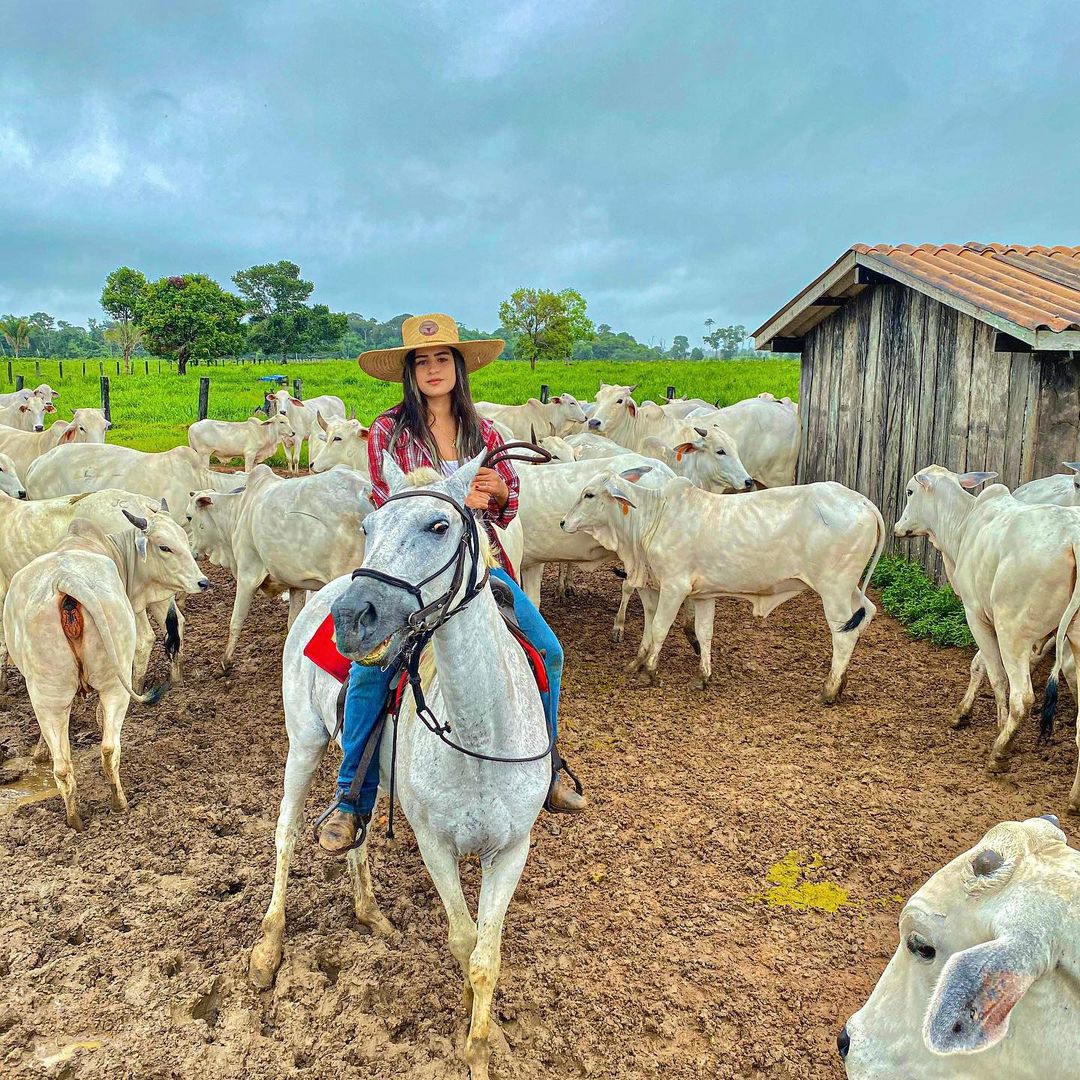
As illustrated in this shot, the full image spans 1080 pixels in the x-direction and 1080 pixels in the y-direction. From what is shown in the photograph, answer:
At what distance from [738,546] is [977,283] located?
4.35 metres

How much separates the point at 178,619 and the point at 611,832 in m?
4.47

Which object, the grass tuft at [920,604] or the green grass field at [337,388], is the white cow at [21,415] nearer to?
the green grass field at [337,388]

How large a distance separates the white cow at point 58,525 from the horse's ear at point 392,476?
454 cm

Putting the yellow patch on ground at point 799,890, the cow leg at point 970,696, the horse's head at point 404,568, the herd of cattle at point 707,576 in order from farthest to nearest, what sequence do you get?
the cow leg at point 970,696 → the yellow patch on ground at point 799,890 → the horse's head at point 404,568 → the herd of cattle at point 707,576

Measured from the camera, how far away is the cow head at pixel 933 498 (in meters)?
7.00

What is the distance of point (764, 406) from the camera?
13.3 metres

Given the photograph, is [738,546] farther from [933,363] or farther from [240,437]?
[240,437]

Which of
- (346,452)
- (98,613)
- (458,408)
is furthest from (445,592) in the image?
(346,452)

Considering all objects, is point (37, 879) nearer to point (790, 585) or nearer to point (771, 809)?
point (771, 809)

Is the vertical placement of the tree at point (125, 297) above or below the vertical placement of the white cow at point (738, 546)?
above

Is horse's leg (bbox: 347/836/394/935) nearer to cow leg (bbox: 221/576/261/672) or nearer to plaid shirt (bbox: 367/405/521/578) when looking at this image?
plaid shirt (bbox: 367/405/521/578)

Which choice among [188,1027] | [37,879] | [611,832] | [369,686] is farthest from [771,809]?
[37,879]

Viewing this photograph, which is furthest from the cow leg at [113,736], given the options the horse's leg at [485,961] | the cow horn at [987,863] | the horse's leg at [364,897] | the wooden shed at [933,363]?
the wooden shed at [933,363]

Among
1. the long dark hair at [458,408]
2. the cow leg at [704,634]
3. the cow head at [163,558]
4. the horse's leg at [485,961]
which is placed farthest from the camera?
the cow leg at [704,634]
